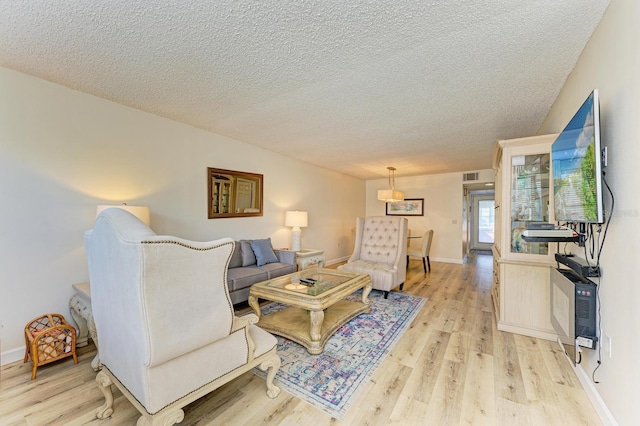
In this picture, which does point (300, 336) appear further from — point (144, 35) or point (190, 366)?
point (144, 35)

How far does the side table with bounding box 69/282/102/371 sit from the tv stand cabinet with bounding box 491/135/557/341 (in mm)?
3788

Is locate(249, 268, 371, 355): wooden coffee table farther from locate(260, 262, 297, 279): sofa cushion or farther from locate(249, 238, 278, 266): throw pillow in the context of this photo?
locate(249, 238, 278, 266): throw pillow

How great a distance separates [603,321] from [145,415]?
2.58 m

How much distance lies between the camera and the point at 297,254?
14.0 feet

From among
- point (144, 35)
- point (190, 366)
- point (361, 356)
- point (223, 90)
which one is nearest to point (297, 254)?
point (361, 356)

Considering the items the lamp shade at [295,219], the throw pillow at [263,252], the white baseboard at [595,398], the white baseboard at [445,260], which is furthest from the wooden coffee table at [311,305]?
the white baseboard at [445,260]

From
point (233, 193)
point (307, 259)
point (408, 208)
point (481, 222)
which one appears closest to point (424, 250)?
point (408, 208)

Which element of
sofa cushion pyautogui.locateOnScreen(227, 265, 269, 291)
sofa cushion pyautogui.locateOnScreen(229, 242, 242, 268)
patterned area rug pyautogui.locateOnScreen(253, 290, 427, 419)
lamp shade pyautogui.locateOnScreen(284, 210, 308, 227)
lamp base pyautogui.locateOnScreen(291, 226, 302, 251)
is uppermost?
lamp shade pyautogui.locateOnScreen(284, 210, 308, 227)

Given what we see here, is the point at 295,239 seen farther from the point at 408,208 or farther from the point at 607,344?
the point at 408,208

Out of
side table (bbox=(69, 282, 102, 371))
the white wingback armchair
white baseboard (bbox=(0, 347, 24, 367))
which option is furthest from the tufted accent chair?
white baseboard (bbox=(0, 347, 24, 367))

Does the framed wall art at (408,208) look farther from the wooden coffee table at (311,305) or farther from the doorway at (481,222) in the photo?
the wooden coffee table at (311,305)

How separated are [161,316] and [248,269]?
2412mm

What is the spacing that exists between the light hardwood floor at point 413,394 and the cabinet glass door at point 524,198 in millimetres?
991

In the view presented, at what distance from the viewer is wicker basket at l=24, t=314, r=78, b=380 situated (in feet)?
6.58
